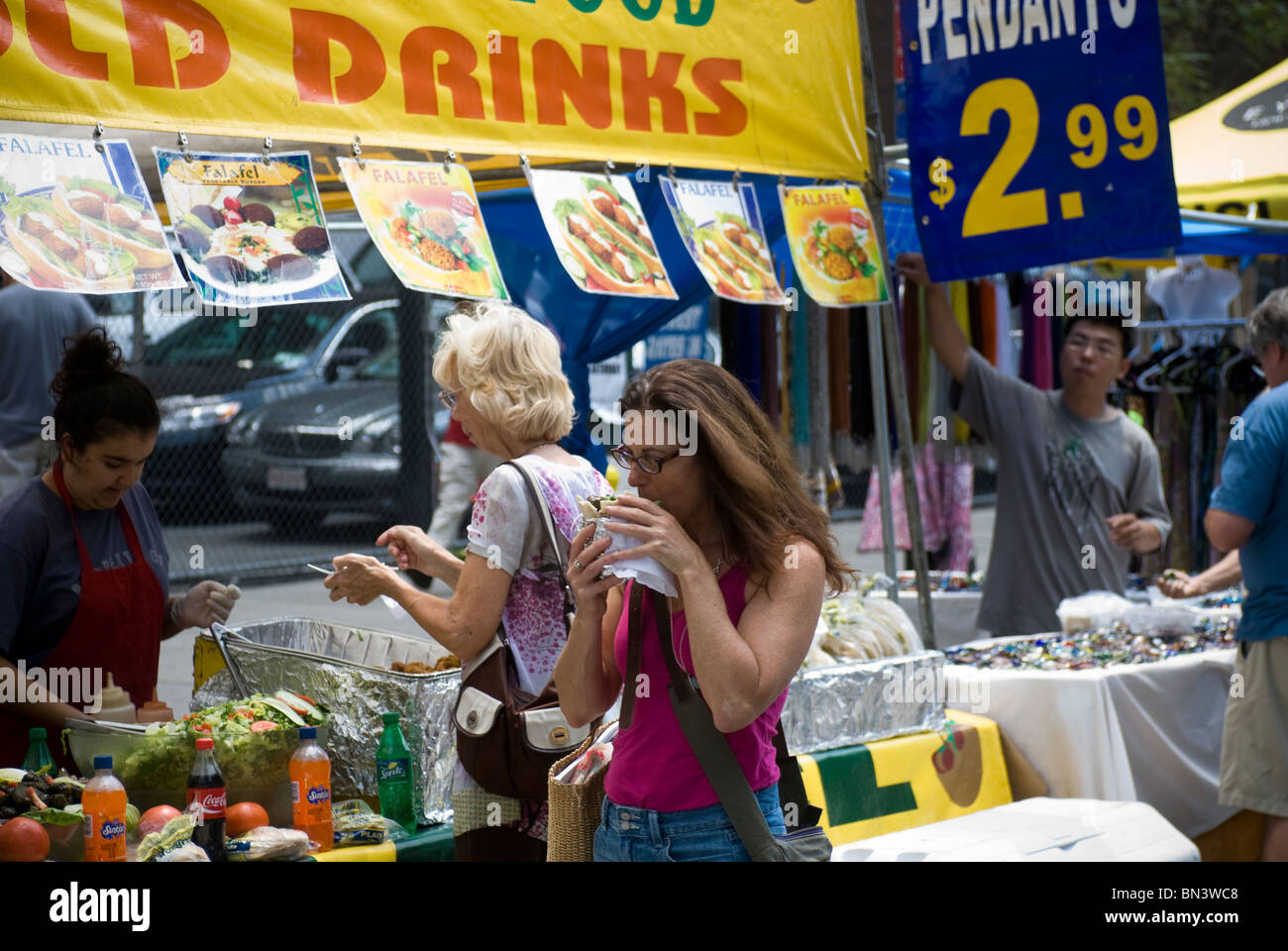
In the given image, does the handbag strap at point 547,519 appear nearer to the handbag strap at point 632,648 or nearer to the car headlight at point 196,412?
the handbag strap at point 632,648

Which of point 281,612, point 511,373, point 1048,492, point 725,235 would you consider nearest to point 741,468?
point 511,373

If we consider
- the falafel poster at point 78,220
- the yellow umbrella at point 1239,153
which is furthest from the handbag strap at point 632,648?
the yellow umbrella at point 1239,153

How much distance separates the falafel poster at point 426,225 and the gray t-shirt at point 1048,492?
2.86m

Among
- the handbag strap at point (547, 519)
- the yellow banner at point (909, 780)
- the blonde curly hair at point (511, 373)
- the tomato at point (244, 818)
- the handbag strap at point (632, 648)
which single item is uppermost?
the blonde curly hair at point (511, 373)

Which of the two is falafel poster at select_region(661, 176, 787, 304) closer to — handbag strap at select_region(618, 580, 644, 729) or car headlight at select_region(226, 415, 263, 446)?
handbag strap at select_region(618, 580, 644, 729)

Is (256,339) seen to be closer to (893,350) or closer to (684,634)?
(893,350)

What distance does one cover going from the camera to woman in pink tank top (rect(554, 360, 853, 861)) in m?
2.48

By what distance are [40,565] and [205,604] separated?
48cm

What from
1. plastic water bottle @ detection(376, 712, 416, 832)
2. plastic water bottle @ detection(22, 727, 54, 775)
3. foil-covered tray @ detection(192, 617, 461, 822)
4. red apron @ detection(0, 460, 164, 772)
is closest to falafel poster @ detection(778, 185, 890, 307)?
foil-covered tray @ detection(192, 617, 461, 822)

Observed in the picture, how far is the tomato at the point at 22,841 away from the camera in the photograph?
2879 mm

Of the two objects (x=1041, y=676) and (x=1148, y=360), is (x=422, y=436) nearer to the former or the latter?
(x=1148, y=360)

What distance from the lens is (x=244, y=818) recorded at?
123 inches

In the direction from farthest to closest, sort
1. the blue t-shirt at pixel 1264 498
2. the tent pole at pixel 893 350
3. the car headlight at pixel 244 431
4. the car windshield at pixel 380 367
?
the car windshield at pixel 380 367
the car headlight at pixel 244 431
the tent pole at pixel 893 350
the blue t-shirt at pixel 1264 498

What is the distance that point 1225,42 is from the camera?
779 inches
